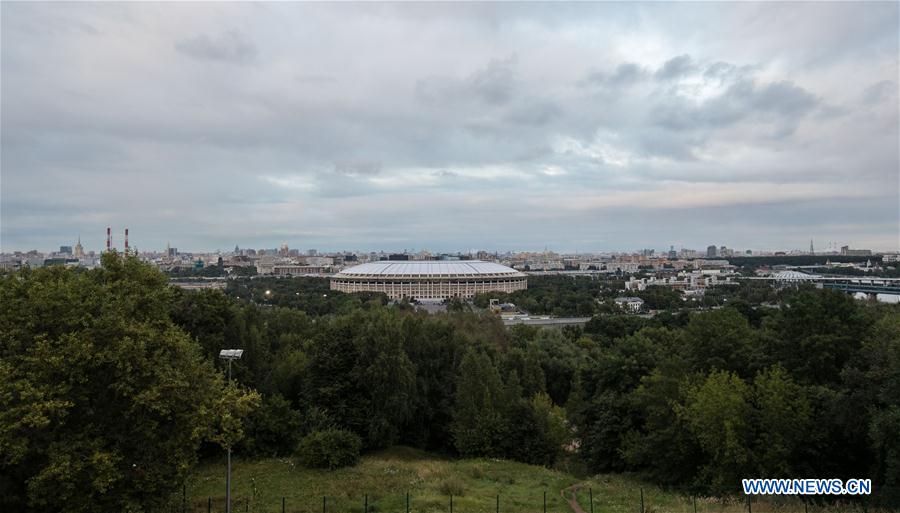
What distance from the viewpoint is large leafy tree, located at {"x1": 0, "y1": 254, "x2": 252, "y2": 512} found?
1327 cm

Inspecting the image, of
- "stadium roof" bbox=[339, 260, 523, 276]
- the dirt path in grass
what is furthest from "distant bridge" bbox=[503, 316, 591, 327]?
"stadium roof" bbox=[339, 260, 523, 276]

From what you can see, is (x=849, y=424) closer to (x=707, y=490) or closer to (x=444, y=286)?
(x=707, y=490)

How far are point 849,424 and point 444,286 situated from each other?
125 m

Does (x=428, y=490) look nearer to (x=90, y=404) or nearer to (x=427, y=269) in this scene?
(x=90, y=404)

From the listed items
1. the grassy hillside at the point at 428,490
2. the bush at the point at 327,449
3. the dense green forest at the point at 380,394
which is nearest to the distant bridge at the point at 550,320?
the dense green forest at the point at 380,394

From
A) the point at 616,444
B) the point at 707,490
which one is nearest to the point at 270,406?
the point at 616,444

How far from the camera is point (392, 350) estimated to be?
28984mm

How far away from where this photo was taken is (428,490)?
19.5 metres

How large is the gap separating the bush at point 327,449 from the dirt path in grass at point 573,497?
895 centimetres

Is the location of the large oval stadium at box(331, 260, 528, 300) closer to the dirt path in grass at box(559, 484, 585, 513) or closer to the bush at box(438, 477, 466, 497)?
the dirt path in grass at box(559, 484, 585, 513)

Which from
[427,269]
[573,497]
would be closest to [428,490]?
[573,497]

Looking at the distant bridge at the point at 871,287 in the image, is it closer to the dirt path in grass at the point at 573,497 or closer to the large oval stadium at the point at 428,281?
the large oval stadium at the point at 428,281

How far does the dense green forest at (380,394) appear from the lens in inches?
556

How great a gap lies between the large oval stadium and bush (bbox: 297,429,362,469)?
11318 cm
